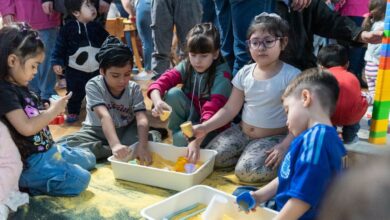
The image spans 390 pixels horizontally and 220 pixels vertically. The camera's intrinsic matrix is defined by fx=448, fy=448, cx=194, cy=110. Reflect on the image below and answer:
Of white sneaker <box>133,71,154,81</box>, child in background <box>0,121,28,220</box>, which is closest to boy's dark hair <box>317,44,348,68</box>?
child in background <box>0,121,28,220</box>

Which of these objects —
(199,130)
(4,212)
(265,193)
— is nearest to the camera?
(265,193)

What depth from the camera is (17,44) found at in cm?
168

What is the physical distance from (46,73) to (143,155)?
1.33m

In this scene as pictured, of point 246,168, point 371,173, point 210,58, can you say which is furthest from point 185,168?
point 371,173

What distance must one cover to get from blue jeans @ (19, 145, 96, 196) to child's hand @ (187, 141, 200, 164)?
42 cm

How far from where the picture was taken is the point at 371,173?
1.89 ft

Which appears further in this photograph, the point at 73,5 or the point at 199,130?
the point at 73,5

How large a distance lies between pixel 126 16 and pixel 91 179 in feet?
8.75

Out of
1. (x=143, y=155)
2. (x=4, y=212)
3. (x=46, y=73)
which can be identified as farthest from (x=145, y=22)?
(x=4, y=212)

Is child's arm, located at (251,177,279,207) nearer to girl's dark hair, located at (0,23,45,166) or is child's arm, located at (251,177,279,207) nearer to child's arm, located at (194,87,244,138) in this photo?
child's arm, located at (194,87,244,138)

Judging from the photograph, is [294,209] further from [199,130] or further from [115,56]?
[115,56]

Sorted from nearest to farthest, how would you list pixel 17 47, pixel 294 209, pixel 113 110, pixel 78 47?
1. pixel 294 209
2. pixel 17 47
3. pixel 113 110
4. pixel 78 47

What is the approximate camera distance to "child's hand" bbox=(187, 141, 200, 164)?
189 centimetres

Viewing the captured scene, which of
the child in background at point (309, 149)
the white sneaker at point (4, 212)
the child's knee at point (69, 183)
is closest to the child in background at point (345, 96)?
the child in background at point (309, 149)
